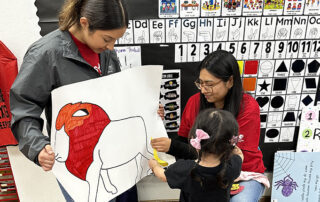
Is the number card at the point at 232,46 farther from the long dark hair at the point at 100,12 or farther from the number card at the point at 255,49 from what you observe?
the long dark hair at the point at 100,12

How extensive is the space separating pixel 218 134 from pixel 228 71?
0.39 meters

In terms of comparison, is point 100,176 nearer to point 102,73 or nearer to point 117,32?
point 102,73

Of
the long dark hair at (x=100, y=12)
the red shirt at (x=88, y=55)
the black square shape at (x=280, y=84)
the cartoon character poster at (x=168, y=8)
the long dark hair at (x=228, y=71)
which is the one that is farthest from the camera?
the black square shape at (x=280, y=84)

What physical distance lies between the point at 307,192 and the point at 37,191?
1.86 meters

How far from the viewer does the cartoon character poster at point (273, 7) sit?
1430mm

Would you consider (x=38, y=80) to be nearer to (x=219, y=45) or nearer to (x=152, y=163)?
(x=152, y=163)

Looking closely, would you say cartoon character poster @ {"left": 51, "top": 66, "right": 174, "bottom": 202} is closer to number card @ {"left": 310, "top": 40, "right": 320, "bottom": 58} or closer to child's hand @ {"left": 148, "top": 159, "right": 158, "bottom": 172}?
child's hand @ {"left": 148, "top": 159, "right": 158, "bottom": 172}

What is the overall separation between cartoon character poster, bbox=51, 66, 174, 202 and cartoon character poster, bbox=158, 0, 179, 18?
383 millimetres

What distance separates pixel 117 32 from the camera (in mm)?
949

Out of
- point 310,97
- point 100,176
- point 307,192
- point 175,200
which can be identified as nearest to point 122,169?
point 100,176

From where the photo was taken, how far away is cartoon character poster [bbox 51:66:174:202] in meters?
0.98

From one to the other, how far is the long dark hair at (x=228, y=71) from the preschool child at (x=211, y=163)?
0.91ft

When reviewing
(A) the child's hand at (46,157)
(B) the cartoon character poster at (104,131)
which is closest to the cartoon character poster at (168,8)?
(B) the cartoon character poster at (104,131)

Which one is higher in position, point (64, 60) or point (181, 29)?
point (181, 29)
